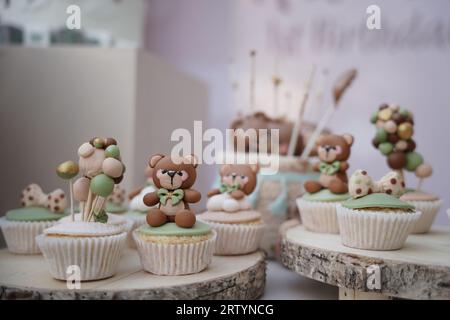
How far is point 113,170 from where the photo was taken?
1.00 meters

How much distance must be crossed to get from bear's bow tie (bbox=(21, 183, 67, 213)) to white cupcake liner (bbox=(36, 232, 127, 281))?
0.29 metres

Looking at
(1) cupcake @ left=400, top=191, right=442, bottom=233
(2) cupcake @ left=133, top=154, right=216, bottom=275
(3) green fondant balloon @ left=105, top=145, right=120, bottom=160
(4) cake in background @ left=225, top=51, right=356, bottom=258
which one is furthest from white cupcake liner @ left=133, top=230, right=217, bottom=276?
(1) cupcake @ left=400, top=191, right=442, bottom=233

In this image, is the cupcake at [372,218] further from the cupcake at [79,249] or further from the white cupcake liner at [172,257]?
the cupcake at [79,249]

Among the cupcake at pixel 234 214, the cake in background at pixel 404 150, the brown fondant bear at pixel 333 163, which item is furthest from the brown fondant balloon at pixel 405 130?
the cupcake at pixel 234 214

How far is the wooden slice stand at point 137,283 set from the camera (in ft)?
3.03

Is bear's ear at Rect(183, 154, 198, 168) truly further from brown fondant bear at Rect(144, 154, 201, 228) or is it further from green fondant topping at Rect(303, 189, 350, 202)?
green fondant topping at Rect(303, 189, 350, 202)

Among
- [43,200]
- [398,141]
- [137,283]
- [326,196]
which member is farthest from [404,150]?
[43,200]

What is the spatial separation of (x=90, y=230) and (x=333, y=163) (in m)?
0.76

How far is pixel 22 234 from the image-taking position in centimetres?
124

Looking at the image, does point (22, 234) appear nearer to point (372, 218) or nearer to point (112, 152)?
point (112, 152)

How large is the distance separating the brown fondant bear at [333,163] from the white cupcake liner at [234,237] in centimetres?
27

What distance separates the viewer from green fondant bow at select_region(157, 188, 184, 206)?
1.10 meters

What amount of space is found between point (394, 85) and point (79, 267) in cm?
188
